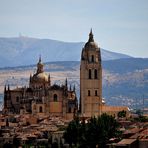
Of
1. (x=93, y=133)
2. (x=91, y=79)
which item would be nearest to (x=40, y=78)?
(x=91, y=79)

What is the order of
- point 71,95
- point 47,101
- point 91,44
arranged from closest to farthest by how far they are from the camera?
point 47,101 → point 91,44 → point 71,95

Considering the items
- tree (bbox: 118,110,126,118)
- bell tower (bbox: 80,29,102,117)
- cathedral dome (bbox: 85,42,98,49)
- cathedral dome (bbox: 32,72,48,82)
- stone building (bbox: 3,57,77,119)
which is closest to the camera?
stone building (bbox: 3,57,77,119)

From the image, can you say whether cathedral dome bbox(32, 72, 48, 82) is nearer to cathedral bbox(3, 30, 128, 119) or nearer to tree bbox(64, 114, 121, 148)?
cathedral bbox(3, 30, 128, 119)

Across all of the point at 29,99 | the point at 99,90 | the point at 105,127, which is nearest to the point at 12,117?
the point at 29,99

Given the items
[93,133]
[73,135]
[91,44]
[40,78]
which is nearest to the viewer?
[93,133]

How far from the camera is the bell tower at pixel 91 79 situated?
429 ft

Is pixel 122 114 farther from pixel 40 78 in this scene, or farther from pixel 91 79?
pixel 40 78

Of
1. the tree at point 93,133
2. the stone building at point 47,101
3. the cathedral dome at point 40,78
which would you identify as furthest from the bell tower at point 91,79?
the tree at point 93,133

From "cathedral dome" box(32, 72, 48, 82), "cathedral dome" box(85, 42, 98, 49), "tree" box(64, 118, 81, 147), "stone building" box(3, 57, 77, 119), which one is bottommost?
"tree" box(64, 118, 81, 147)

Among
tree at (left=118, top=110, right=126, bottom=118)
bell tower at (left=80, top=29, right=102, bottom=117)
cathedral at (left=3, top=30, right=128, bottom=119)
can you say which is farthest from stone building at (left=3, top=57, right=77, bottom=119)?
tree at (left=118, top=110, right=126, bottom=118)

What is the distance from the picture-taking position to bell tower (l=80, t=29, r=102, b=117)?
131 m

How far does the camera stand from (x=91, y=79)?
13288 cm

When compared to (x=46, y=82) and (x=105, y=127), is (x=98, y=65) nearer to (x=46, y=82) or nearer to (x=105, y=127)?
(x=46, y=82)

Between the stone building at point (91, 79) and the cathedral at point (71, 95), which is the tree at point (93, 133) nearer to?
the cathedral at point (71, 95)
